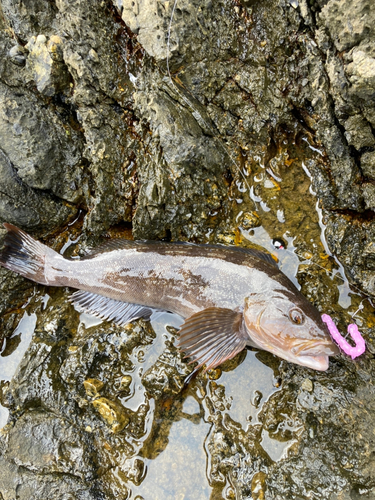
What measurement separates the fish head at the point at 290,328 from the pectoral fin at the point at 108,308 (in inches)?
50.2

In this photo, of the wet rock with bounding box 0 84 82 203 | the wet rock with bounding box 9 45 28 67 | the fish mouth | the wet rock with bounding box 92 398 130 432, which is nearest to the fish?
the fish mouth

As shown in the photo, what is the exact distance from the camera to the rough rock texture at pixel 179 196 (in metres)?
3.43

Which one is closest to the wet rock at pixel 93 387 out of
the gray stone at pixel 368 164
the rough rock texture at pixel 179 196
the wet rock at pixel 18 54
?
the rough rock texture at pixel 179 196

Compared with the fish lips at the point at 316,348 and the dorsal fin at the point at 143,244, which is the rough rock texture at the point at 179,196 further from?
the fish lips at the point at 316,348

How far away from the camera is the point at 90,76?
13.4ft

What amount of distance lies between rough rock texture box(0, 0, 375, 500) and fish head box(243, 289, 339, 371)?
0.44m

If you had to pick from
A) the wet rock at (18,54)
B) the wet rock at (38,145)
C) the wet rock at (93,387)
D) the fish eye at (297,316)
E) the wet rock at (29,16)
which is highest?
the wet rock at (29,16)

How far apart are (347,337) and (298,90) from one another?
271 cm

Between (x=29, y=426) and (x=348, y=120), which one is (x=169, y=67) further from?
(x=29, y=426)

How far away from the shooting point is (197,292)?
148 inches

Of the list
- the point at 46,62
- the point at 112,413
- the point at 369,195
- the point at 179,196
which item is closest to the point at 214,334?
the point at 112,413

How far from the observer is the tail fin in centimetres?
416

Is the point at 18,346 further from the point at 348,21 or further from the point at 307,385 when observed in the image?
the point at 348,21

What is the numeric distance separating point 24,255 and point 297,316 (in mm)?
3178
